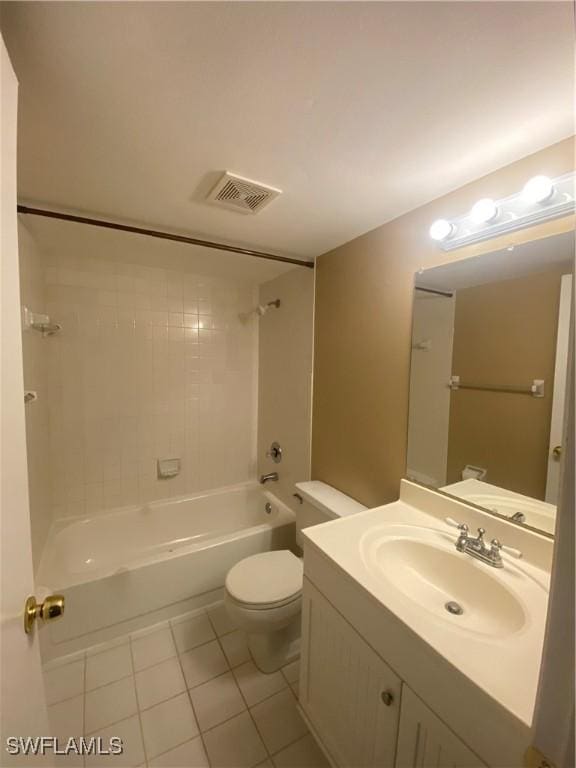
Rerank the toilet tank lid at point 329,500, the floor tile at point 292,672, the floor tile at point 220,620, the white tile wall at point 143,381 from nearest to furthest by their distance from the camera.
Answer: the floor tile at point 292,672
the toilet tank lid at point 329,500
the floor tile at point 220,620
the white tile wall at point 143,381

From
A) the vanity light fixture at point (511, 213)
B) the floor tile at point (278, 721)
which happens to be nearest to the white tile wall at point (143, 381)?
the floor tile at point (278, 721)

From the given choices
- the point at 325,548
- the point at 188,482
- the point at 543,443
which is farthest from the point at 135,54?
the point at 188,482

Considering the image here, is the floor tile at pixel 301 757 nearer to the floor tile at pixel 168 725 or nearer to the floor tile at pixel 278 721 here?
the floor tile at pixel 278 721

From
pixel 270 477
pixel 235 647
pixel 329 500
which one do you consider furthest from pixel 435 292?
pixel 235 647

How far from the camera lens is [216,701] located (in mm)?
1356

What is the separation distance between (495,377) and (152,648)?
2.09m

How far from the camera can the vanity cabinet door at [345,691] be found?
0.84 m

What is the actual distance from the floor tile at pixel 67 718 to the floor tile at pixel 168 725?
9.6 inches

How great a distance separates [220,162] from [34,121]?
21.1 inches

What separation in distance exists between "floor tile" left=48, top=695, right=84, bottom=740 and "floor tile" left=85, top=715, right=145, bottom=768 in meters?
0.11

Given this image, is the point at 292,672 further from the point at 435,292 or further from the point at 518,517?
the point at 435,292

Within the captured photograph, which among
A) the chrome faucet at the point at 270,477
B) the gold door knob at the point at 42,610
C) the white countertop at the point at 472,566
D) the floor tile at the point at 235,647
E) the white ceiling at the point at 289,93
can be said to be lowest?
the floor tile at the point at 235,647

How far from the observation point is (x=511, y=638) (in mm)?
720

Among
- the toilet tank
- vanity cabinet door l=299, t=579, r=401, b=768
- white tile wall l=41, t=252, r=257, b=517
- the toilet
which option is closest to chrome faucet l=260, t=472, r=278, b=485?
white tile wall l=41, t=252, r=257, b=517
